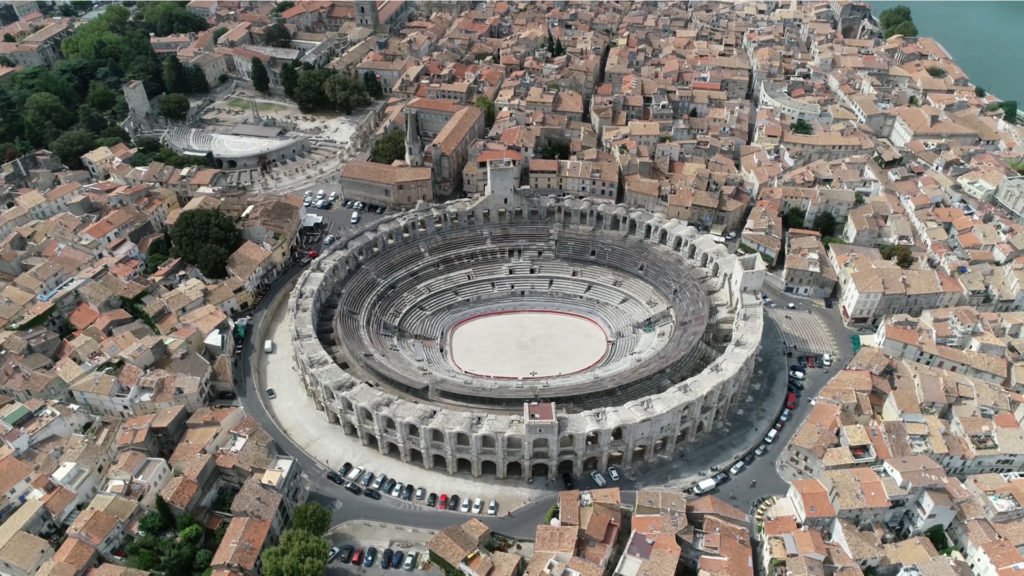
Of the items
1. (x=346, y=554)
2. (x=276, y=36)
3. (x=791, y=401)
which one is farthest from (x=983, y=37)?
(x=346, y=554)

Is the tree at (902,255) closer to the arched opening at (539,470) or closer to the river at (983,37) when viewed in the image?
the arched opening at (539,470)

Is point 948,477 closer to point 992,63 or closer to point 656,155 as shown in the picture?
point 656,155

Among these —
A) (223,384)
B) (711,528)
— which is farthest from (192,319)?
(711,528)

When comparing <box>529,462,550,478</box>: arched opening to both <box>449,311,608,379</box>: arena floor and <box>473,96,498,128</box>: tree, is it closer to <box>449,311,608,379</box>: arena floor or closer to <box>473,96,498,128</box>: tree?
<box>449,311,608,379</box>: arena floor

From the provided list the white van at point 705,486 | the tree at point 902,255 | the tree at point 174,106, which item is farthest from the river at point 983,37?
the tree at point 174,106

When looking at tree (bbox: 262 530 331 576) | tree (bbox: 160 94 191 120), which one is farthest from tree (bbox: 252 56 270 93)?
tree (bbox: 262 530 331 576)

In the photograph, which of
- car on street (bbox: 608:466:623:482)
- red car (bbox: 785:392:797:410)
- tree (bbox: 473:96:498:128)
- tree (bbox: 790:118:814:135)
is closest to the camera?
car on street (bbox: 608:466:623:482)

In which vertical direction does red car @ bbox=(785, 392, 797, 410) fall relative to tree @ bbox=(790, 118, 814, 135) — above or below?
below
